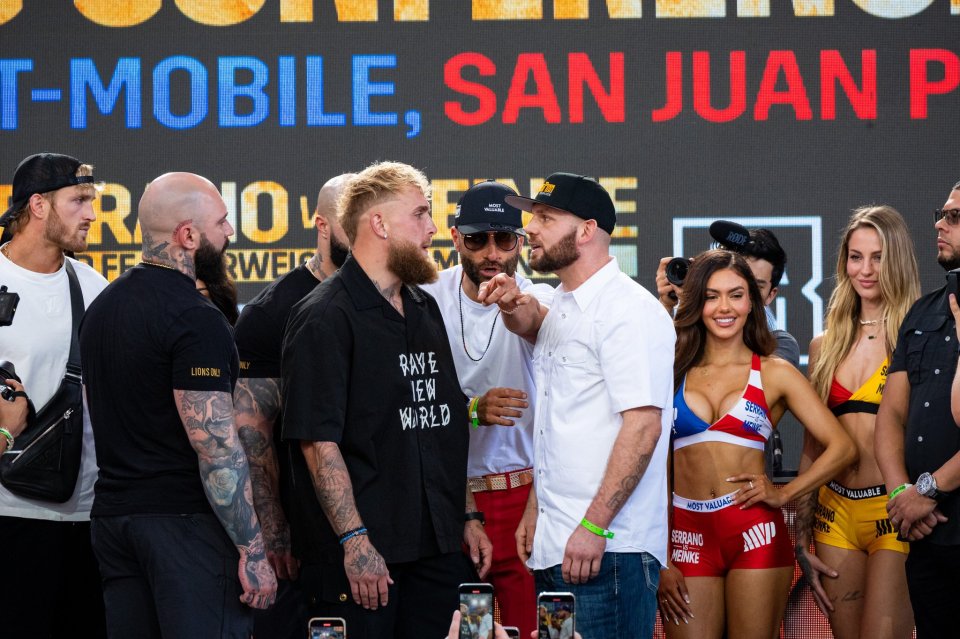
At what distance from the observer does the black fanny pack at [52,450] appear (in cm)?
316

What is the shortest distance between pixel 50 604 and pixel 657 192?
2.85 m

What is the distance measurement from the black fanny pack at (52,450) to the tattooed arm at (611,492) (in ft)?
4.74

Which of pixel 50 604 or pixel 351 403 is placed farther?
pixel 50 604

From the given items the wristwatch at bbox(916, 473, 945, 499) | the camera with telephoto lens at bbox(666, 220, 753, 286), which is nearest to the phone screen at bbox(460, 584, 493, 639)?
the wristwatch at bbox(916, 473, 945, 499)

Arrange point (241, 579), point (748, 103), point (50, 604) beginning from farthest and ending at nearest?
point (748, 103), point (50, 604), point (241, 579)

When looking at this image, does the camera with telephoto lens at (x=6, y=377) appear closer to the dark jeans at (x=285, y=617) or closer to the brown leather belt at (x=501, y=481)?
the dark jeans at (x=285, y=617)

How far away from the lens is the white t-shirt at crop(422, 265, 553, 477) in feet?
10.8

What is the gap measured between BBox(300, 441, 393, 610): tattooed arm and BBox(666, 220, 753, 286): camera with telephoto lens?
1.45m

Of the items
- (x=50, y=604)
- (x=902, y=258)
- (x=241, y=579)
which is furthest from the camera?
(x=902, y=258)

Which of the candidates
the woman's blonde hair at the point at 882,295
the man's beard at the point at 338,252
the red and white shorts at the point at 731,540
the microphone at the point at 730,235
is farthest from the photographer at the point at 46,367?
the woman's blonde hair at the point at 882,295

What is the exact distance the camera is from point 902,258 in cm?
354

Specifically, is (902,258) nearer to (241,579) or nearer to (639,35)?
(639,35)

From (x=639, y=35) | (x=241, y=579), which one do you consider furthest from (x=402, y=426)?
(x=639, y=35)

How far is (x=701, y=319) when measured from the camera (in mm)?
3508
